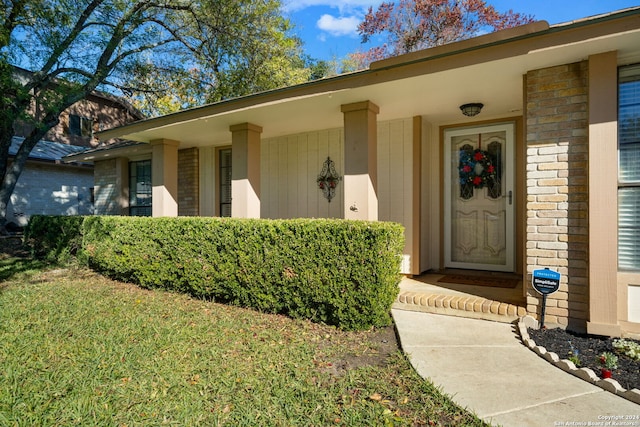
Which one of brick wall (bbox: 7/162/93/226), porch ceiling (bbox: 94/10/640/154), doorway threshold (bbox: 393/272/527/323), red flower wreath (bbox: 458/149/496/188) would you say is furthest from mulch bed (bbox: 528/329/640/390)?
brick wall (bbox: 7/162/93/226)

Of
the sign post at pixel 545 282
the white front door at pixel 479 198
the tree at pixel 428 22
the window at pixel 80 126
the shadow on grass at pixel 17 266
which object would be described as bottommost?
the shadow on grass at pixel 17 266

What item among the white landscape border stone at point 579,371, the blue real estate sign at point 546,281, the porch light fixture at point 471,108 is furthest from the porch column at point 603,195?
the porch light fixture at point 471,108

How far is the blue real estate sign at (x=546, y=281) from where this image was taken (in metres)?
3.33

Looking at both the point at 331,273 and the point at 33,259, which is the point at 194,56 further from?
the point at 331,273

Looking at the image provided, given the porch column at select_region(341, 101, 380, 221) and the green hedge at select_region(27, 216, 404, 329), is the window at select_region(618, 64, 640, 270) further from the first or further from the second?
the porch column at select_region(341, 101, 380, 221)

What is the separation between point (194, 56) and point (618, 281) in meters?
14.2

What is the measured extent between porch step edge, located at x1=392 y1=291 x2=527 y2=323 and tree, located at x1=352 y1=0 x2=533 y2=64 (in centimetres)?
1391

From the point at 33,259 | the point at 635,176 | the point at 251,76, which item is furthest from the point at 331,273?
the point at 251,76

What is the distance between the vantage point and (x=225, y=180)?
812 centimetres

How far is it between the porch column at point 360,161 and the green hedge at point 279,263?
74cm

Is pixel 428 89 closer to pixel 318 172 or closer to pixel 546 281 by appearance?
pixel 546 281

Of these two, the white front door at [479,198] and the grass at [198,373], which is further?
the white front door at [479,198]

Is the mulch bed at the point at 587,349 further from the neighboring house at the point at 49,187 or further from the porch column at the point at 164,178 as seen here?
the neighboring house at the point at 49,187

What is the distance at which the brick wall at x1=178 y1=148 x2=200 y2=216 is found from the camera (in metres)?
8.36
